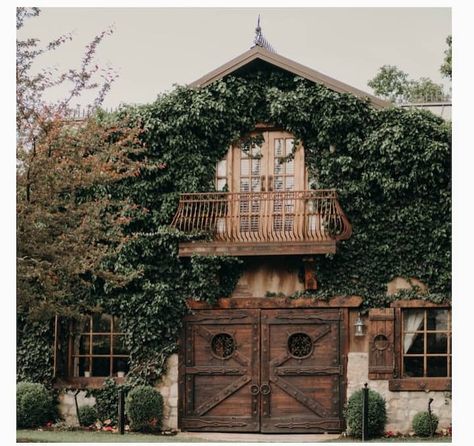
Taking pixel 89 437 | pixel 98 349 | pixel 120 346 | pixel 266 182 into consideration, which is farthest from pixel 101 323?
pixel 266 182

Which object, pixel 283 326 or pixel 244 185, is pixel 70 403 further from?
pixel 244 185

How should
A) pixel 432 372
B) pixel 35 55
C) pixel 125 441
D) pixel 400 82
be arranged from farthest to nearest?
pixel 400 82, pixel 432 372, pixel 125 441, pixel 35 55

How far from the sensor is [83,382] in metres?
20.9

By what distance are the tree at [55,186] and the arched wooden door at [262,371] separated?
7.49 feet

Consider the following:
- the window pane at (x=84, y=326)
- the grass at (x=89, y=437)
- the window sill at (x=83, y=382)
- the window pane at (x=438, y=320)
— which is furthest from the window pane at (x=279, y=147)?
the grass at (x=89, y=437)

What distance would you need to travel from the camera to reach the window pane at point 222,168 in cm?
2102

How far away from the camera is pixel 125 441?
60.9ft

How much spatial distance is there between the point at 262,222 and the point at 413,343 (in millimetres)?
3568

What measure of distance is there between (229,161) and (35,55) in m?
5.10

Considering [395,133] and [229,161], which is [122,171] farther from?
[395,133]

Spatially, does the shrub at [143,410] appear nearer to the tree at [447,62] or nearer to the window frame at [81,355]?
the window frame at [81,355]

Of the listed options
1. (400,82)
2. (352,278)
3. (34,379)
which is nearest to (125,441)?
(34,379)

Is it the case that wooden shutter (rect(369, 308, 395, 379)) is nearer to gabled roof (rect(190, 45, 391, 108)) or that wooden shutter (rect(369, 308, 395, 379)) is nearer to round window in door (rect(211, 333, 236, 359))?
round window in door (rect(211, 333, 236, 359))

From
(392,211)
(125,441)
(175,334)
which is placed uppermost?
(392,211)
